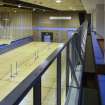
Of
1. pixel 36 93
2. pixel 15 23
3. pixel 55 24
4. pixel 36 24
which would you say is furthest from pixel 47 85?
pixel 36 24

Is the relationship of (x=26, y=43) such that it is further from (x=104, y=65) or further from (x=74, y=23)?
(x=104, y=65)

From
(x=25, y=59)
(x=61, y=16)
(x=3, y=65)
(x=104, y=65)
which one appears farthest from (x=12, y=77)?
(x=61, y=16)

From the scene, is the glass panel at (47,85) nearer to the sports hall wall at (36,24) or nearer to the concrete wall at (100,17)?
the concrete wall at (100,17)

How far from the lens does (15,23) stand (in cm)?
1903

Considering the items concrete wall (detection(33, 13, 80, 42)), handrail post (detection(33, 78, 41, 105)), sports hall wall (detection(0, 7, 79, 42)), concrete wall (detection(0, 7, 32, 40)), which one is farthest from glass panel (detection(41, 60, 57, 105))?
concrete wall (detection(33, 13, 80, 42))

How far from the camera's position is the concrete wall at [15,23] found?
17312 millimetres

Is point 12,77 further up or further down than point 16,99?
further down

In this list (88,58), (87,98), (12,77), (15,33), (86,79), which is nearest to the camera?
(87,98)

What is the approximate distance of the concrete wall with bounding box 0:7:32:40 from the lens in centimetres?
1731

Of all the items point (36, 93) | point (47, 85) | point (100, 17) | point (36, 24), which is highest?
point (36, 24)

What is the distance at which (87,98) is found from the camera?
3248 millimetres

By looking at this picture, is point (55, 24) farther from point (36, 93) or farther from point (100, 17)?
point (36, 93)

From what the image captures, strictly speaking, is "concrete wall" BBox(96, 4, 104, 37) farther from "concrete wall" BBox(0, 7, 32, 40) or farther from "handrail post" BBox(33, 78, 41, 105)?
"handrail post" BBox(33, 78, 41, 105)

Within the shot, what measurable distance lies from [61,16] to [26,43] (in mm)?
4521
